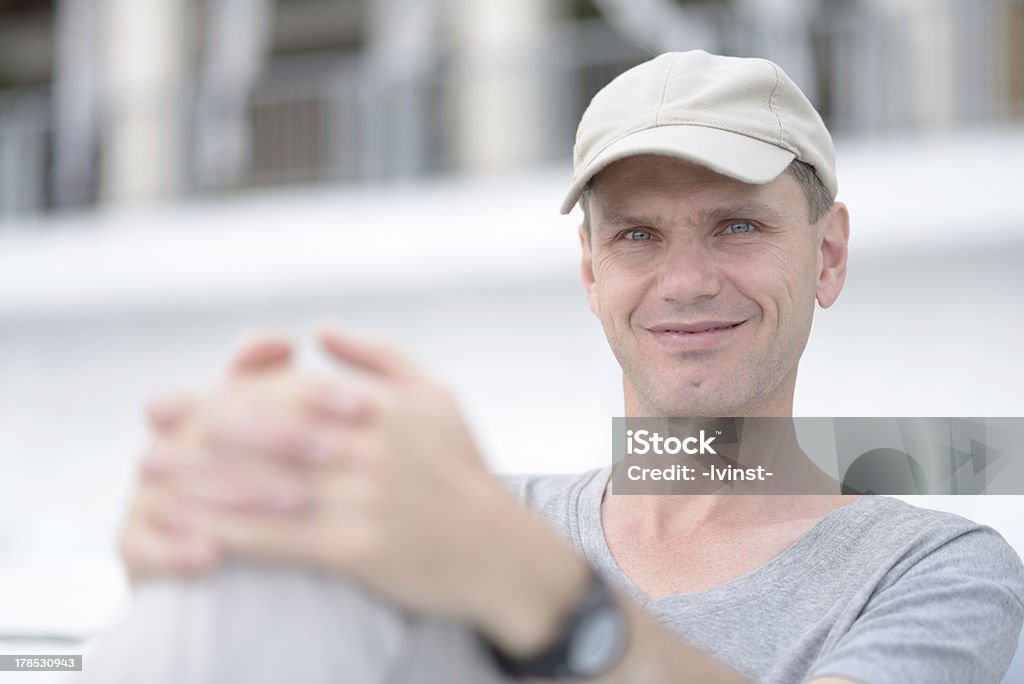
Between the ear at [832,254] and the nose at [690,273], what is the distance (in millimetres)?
111

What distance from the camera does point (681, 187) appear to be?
941 millimetres

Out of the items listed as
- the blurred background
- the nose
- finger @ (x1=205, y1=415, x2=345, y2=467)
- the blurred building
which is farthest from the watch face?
the blurred building

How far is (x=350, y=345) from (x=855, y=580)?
49cm

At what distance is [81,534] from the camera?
5.04 m

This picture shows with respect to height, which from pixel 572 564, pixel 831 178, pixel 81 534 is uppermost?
pixel 831 178

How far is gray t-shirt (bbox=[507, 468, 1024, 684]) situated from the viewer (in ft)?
2.49

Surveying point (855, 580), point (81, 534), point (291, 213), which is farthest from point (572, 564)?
point (81, 534)

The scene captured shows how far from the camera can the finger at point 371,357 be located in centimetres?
51

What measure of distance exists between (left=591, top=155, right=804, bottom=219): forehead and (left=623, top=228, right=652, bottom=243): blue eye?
0.9 inches

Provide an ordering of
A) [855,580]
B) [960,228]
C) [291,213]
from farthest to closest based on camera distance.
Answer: [291,213]
[960,228]
[855,580]

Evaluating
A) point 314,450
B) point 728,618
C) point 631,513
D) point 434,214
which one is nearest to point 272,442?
point 314,450

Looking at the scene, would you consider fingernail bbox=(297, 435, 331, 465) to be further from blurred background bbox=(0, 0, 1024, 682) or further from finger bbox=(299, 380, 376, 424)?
blurred background bbox=(0, 0, 1024, 682)

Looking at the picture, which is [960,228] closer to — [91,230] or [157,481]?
[91,230]

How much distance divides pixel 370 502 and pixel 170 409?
0.38 feet
